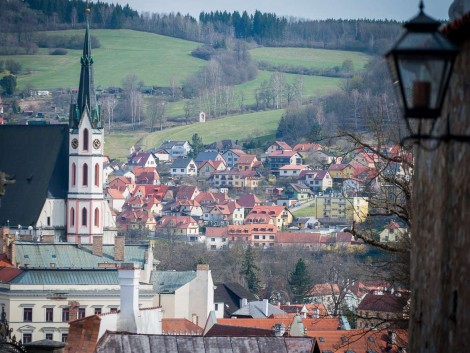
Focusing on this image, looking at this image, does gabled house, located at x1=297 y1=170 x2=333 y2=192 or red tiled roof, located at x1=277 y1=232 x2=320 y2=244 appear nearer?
red tiled roof, located at x1=277 y1=232 x2=320 y2=244

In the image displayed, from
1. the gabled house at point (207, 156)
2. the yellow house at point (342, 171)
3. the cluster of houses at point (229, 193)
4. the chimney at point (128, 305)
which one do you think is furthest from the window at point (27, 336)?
the gabled house at point (207, 156)

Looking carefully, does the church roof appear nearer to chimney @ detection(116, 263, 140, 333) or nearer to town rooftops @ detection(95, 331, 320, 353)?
chimney @ detection(116, 263, 140, 333)

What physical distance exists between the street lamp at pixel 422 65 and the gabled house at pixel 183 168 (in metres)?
183

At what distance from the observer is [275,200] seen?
17375 cm

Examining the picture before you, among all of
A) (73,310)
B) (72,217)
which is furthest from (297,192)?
(73,310)

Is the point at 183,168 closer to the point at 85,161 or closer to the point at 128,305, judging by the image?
the point at 85,161

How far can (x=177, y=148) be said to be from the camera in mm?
193375

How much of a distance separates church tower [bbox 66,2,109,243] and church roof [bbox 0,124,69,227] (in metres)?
0.90

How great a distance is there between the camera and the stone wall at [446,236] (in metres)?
9.33

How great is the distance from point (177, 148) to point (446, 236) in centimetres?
18377

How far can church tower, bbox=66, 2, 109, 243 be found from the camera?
89250mm

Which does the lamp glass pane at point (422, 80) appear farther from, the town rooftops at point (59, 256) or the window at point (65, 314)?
the town rooftops at point (59, 256)

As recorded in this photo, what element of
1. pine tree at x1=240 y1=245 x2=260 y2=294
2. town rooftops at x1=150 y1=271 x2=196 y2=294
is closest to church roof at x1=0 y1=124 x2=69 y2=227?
town rooftops at x1=150 y1=271 x2=196 y2=294

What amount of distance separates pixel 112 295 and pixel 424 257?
6146 cm
